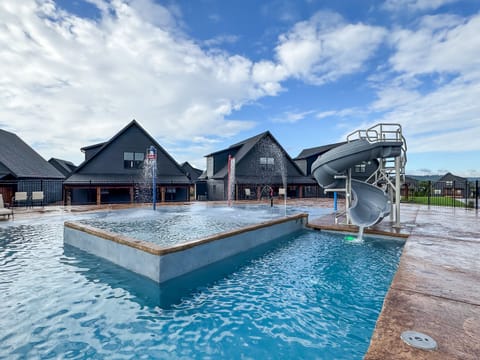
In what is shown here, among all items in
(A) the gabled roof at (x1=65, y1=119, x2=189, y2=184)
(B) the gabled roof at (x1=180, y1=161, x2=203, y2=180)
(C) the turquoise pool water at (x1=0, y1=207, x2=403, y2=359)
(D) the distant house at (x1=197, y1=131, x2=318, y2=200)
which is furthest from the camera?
(B) the gabled roof at (x1=180, y1=161, x2=203, y2=180)

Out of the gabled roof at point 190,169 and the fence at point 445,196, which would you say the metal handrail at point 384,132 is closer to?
the fence at point 445,196

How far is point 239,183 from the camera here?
21.0 m

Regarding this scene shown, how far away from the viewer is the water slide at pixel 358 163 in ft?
25.1

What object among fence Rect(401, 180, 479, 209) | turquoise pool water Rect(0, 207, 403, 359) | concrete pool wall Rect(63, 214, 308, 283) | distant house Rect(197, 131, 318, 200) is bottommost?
turquoise pool water Rect(0, 207, 403, 359)

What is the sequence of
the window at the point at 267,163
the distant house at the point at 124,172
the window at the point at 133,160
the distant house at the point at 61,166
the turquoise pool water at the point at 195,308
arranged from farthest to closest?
the distant house at the point at 61,166 < the window at the point at 267,163 < the window at the point at 133,160 < the distant house at the point at 124,172 < the turquoise pool water at the point at 195,308

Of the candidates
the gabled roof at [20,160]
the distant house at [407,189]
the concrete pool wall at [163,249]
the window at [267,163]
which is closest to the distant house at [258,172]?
the window at [267,163]

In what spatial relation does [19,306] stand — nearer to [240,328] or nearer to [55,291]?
[55,291]

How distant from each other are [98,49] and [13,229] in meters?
7.62

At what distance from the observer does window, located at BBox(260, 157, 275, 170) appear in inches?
913

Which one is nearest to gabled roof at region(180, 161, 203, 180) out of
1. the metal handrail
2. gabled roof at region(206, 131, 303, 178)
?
gabled roof at region(206, 131, 303, 178)

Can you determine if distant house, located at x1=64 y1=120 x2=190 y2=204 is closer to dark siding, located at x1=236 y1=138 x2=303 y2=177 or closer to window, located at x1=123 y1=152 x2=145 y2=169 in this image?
window, located at x1=123 y1=152 x2=145 y2=169

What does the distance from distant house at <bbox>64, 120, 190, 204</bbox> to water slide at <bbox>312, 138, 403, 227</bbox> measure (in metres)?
13.3

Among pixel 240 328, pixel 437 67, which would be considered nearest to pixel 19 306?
pixel 240 328

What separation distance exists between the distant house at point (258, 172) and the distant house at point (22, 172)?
13234 mm
